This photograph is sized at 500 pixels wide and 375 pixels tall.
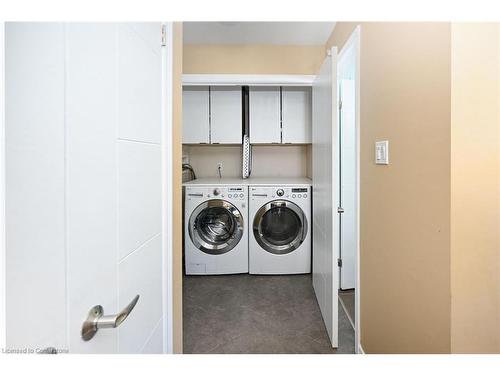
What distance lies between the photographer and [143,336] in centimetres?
90

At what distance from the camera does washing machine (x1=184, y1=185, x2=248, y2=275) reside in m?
2.83

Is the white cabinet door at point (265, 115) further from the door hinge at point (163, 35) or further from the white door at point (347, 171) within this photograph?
the door hinge at point (163, 35)

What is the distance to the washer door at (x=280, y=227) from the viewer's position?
2850 millimetres

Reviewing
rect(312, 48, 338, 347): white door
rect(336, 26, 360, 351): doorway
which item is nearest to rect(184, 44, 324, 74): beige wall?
rect(336, 26, 360, 351): doorway

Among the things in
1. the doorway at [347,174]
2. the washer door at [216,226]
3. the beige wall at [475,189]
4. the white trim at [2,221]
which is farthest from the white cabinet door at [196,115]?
the white trim at [2,221]

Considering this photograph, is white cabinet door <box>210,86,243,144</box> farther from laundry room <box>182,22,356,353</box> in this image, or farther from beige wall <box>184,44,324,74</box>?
beige wall <box>184,44,324,74</box>

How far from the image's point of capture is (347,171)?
246 centimetres

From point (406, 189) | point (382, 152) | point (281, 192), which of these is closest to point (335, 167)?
point (382, 152)

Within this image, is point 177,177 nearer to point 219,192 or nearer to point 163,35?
point 163,35

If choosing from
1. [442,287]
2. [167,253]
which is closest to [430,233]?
[442,287]

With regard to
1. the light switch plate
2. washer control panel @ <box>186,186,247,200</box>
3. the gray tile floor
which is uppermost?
the light switch plate

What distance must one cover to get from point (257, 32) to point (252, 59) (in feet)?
0.99

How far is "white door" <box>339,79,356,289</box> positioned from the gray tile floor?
0.53 meters
